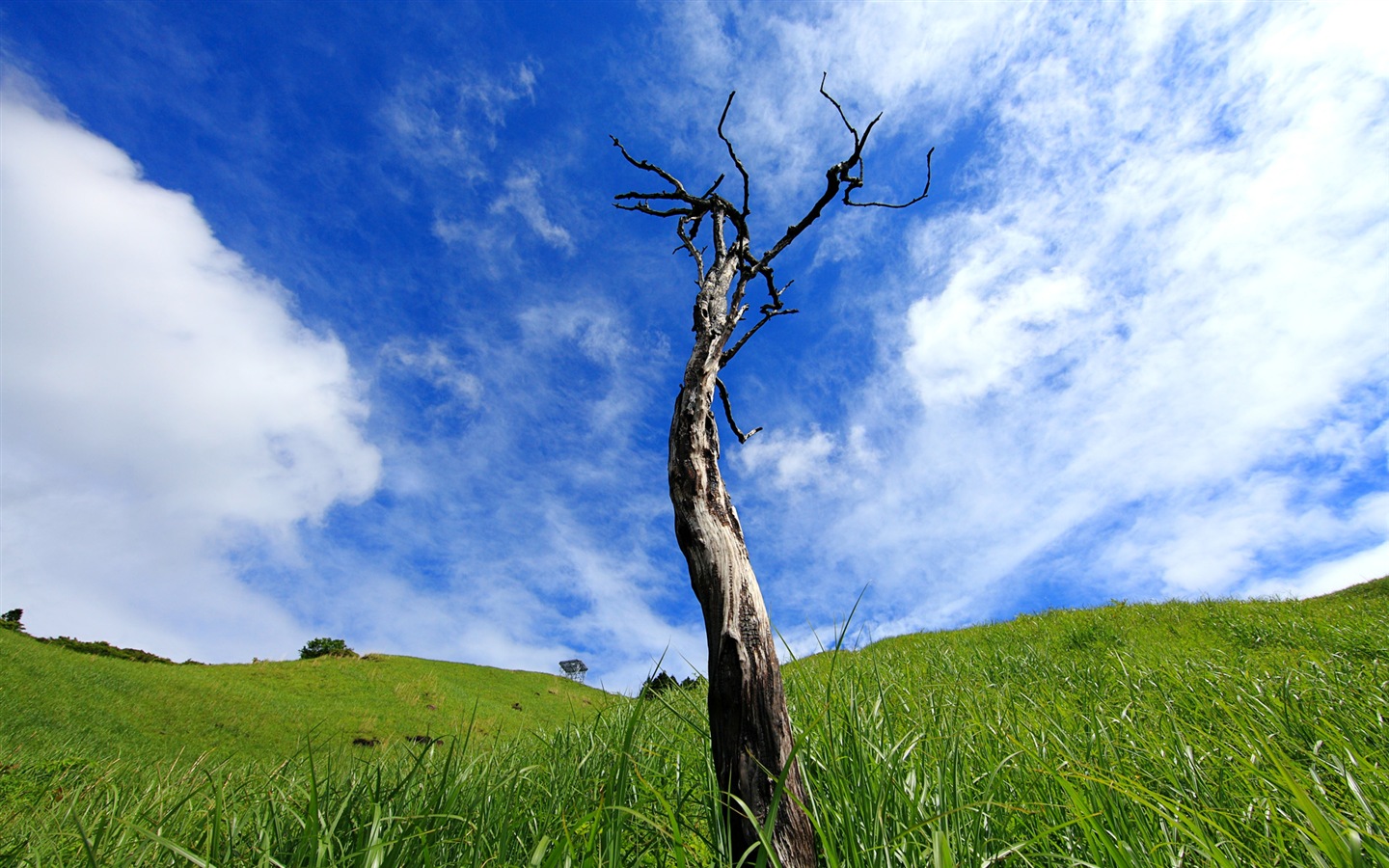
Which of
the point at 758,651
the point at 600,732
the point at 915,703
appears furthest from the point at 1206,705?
the point at 600,732

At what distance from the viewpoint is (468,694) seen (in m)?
12.9

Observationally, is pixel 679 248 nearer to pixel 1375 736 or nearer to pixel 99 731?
pixel 1375 736

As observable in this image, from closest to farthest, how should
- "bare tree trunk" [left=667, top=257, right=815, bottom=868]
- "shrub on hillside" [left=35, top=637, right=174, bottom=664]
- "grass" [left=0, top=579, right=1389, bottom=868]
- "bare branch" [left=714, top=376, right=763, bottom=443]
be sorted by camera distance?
1. "grass" [left=0, top=579, right=1389, bottom=868]
2. "bare tree trunk" [left=667, top=257, right=815, bottom=868]
3. "bare branch" [left=714, top=376, right=763, bottom=443]
4. "shrub on hillside" [left=35, top=637, right=174, bottom=664]

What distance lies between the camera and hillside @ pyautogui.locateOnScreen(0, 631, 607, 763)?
299 inches

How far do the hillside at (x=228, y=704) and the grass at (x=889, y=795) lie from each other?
7.45ft

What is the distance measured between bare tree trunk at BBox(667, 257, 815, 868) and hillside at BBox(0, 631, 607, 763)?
299cm

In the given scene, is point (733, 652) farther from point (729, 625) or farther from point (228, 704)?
point (228, 704)

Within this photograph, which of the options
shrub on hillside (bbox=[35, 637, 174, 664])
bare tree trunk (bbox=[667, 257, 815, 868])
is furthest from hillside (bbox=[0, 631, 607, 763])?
bare tree trunk (bbox=[667, 257, 815, 868])

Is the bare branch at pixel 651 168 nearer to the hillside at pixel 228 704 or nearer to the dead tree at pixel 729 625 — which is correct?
the dead tree at pixel 729 625

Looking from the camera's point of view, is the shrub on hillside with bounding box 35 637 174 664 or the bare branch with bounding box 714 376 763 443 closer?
the bare branch with bounding box 714 376 763 443

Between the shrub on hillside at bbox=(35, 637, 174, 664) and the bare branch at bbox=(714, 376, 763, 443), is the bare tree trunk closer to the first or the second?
the bare branch at bbox=(714, 376, 763, 443)

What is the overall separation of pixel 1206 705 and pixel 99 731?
12198 millimetres

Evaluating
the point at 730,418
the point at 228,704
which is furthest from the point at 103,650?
the point at 730,418

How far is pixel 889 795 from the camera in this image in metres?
2.66
